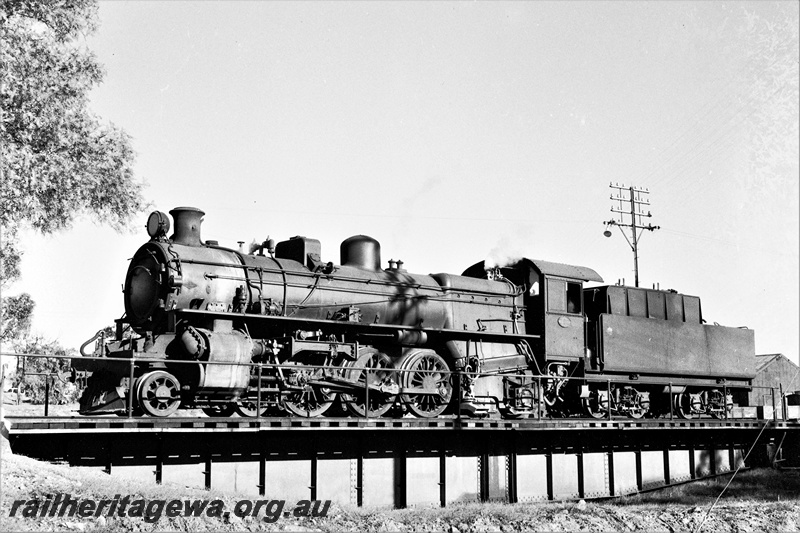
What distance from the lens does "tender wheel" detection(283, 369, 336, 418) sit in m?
14.8

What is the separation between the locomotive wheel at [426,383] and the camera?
1648 cm

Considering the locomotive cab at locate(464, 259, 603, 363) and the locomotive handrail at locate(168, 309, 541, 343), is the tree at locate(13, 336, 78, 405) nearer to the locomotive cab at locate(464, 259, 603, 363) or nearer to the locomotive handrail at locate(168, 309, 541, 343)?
the locomotive handrail at locate(168, 309, 541, 343)

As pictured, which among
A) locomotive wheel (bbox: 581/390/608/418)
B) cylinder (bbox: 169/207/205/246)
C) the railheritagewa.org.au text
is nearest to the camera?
the railheritagewa.org.au text

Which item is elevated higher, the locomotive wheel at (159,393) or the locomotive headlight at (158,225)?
the locomotive headlight at (158,225)

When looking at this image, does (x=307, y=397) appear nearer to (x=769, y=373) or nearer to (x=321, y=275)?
(x=321, y=275)

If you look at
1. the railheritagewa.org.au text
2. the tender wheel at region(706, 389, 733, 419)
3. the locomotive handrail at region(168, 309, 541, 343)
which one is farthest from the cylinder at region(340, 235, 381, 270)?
the tender wheel at region(706, 389, 733, 419)

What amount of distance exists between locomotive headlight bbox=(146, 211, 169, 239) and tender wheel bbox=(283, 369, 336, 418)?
3433 millimetres

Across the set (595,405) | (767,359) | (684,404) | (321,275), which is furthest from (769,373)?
(321,275)

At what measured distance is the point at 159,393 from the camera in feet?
43.3

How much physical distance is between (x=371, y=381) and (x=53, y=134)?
798 cm

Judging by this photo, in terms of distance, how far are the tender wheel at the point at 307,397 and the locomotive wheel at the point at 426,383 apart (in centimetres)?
171

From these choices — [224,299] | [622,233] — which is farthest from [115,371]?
[622,233]

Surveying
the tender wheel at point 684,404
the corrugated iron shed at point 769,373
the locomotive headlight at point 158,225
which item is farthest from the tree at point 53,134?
the corrugated iron shed at point 769,373

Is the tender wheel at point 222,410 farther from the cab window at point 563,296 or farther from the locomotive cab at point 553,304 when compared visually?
the cab window at point 563,296
